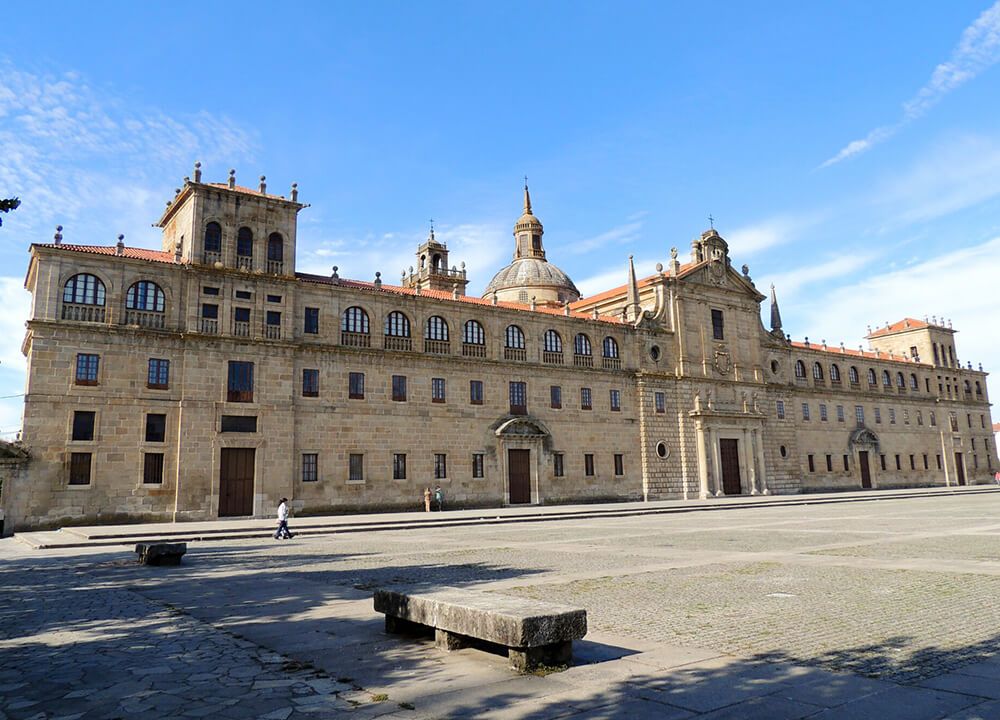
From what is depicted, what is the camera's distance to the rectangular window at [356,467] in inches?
1385

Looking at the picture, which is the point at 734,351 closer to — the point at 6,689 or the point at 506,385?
the point at 506,385

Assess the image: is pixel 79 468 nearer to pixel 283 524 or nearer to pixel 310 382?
pixel 310 382

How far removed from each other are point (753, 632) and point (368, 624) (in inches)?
179

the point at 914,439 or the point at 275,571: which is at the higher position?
the point at 914,439

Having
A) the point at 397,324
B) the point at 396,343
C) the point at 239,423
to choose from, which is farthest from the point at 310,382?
the point at 397,324

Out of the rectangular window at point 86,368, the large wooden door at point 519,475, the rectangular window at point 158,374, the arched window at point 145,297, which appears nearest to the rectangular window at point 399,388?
the large wooden door at point 519,475

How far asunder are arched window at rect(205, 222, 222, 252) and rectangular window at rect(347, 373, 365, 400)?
8863mm

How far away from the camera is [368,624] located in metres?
8.66

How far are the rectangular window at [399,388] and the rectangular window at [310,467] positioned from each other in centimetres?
527

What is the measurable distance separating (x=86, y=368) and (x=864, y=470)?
194 ft

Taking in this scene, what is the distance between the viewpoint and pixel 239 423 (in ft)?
107

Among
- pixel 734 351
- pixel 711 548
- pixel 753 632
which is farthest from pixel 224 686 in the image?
pixel 734 351

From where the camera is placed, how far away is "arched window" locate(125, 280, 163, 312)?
3128 cm

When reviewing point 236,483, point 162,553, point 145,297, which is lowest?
point 162,553
